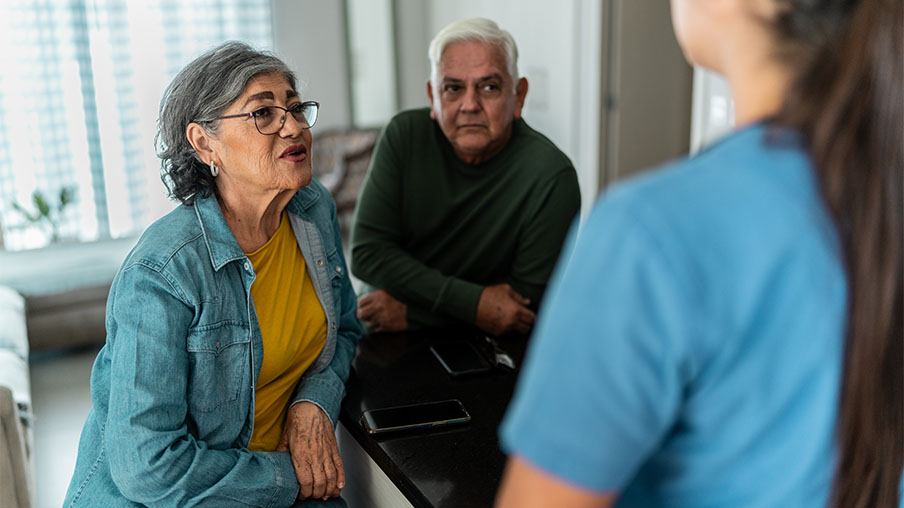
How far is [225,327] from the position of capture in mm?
1347

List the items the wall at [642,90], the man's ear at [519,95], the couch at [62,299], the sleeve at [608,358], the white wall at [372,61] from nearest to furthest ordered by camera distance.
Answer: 1. the sleeve at [608,358]
2. the man's ear at [519,95]
3. the couch at [62,299]
4. the wall at [642,90]
5. the white wall at [372,61]

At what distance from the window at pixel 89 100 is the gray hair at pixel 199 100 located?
3.39 meters

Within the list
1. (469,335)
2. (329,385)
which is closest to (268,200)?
(329,385)

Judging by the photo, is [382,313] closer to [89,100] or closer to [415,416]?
[415,416]

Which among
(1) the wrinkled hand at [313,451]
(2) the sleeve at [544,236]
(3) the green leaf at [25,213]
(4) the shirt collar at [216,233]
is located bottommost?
(3) the green leaf at [25,213]

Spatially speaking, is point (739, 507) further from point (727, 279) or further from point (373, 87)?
point (373, 87)

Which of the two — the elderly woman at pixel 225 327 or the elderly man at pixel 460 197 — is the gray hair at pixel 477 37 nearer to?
the elderly man at pixel 460 197

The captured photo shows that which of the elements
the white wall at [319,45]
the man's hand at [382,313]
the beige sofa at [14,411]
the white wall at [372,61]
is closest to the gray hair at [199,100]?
the man's hand at [382,313]

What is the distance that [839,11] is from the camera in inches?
22.6

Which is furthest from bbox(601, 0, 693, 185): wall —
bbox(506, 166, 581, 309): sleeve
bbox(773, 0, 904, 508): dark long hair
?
bbox(773, 0, 904, 508): dark long hair

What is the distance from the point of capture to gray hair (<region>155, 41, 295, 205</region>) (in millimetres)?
1416

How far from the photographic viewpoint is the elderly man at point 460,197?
195 centimetres

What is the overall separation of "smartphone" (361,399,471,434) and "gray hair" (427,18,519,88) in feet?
3.26

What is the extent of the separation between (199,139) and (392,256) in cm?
66
